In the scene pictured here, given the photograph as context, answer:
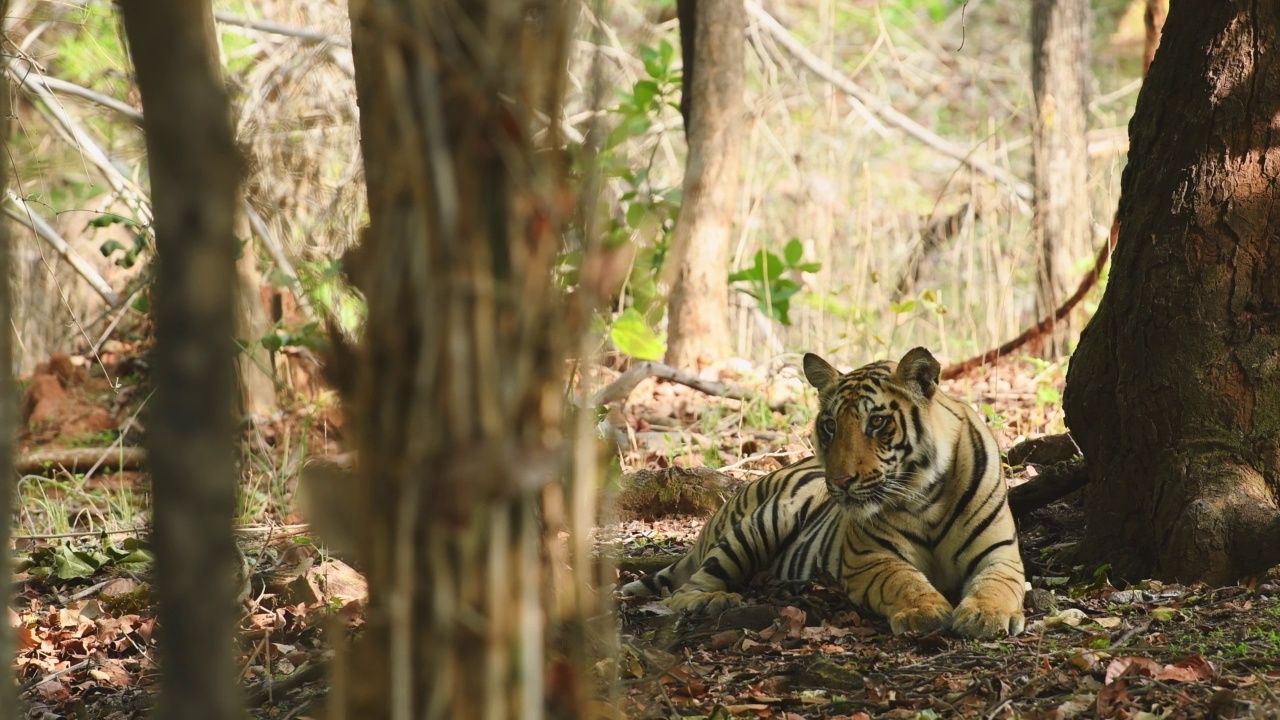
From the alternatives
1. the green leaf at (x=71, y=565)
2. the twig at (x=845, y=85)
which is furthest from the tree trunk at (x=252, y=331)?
the twig at (x=845, y=85)

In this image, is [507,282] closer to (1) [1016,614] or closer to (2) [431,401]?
(2) [431,401]

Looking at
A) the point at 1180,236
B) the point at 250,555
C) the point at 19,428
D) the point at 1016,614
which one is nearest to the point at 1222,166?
the point at 1180,236

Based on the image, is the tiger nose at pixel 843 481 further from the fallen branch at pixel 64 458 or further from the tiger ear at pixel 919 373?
the fallen branch at pixel 64 458

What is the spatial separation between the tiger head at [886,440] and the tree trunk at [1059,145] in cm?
409

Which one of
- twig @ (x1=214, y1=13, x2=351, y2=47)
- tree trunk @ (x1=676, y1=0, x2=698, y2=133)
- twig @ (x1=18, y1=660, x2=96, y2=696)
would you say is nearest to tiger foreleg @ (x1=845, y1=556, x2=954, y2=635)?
twig @ (x1=18, y1=660, x2=96, y2=696)

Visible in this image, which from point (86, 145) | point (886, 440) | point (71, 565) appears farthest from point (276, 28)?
point (886, 440)

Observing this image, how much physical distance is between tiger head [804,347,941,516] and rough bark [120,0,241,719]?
299cm

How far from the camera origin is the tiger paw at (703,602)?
14.2ft

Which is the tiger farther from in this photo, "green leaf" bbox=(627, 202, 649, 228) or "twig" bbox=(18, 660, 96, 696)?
"twig" bbox=(18, 660, 96, 696)

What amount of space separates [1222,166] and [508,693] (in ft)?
11.0

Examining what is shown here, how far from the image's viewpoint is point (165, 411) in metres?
1.51

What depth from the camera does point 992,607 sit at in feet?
12.3

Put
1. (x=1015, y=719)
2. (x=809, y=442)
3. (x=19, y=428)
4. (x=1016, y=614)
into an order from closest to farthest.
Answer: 1. (x=1015, y=719)
2. (x=1016, y=614)
3. (x=809, y=442)
4. (x=19, y=428)

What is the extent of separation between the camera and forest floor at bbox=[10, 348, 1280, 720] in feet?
10.1
